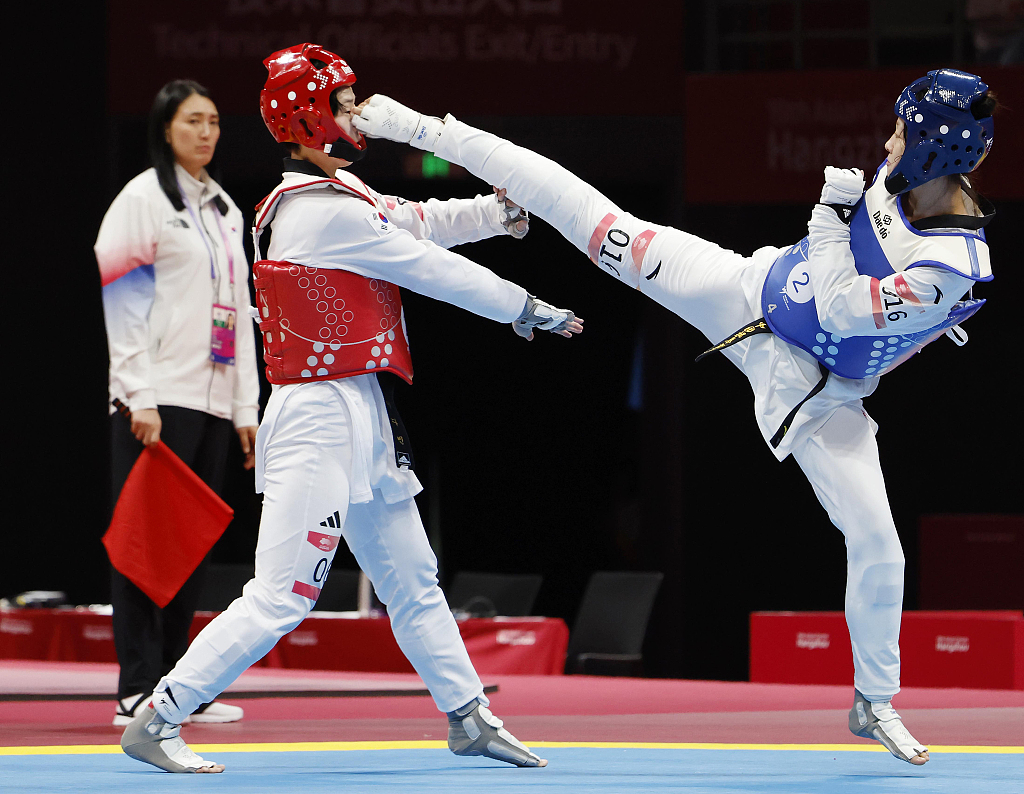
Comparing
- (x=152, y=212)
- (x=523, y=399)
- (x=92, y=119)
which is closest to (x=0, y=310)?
(x=92, y=119)

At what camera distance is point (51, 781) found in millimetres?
3309

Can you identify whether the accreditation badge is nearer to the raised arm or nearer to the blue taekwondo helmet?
the raised arm

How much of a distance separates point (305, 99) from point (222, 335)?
50.3 inches

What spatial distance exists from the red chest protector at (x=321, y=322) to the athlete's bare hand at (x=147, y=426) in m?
0.99

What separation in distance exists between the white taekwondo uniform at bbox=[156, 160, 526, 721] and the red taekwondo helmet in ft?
0.28

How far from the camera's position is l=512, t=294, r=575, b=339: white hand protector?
3785 millimetres

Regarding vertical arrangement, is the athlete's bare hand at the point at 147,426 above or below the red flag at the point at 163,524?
above

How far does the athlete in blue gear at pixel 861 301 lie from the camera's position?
3600 mm

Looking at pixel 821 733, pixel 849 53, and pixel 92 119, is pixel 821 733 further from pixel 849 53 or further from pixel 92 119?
pixel 92 119

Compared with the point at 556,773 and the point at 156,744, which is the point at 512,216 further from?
the point at 156,744

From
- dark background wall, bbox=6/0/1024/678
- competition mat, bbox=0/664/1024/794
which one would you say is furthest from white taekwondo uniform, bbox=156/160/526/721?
dark background wall, bbox=6/0/1024/678

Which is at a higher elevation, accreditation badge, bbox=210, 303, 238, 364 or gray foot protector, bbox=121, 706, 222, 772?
accreditation badge, bbox=210, 303, 238, 364

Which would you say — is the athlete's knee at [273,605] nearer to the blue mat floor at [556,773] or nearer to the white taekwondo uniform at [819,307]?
the blue mat floor at [556,773]

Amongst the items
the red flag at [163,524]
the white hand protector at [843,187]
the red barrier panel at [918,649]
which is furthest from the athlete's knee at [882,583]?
the red barrier panel at [918,649]
